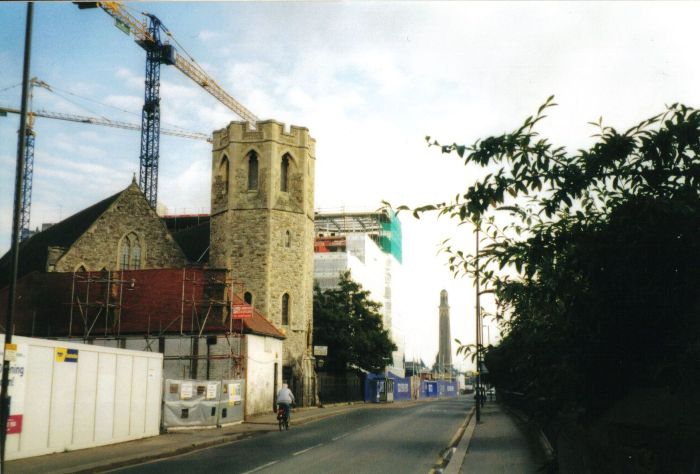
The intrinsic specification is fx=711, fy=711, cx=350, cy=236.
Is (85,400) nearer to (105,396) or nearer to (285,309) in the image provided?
(105,396)

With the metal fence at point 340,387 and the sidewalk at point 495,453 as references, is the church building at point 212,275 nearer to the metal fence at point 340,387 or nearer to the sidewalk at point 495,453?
the metal fence at point 340,387

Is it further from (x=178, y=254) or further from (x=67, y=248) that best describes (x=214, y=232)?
(x=67, y=248)

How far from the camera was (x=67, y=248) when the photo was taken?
1592 inches

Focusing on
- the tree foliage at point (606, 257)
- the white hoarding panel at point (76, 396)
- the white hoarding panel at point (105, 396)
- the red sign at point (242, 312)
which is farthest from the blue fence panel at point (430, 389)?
the tree foliage at point (606, 257)

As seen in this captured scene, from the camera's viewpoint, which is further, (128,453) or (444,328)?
(444,328)

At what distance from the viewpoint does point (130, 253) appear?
43031 millimetres

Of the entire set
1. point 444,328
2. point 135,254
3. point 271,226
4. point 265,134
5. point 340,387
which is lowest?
point 340,387

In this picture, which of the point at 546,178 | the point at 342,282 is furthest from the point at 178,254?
the point at 546,178

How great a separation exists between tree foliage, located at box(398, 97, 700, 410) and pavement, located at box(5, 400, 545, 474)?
18.0ft

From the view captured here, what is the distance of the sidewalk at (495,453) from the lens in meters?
14.2

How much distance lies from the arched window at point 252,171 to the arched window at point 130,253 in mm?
8035

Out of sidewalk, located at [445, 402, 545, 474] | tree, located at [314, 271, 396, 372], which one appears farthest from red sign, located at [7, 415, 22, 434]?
tree, located at [314, 271, 396, 372]

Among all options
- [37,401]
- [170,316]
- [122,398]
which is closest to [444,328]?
[170,316]

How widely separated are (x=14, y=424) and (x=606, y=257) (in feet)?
46.9
